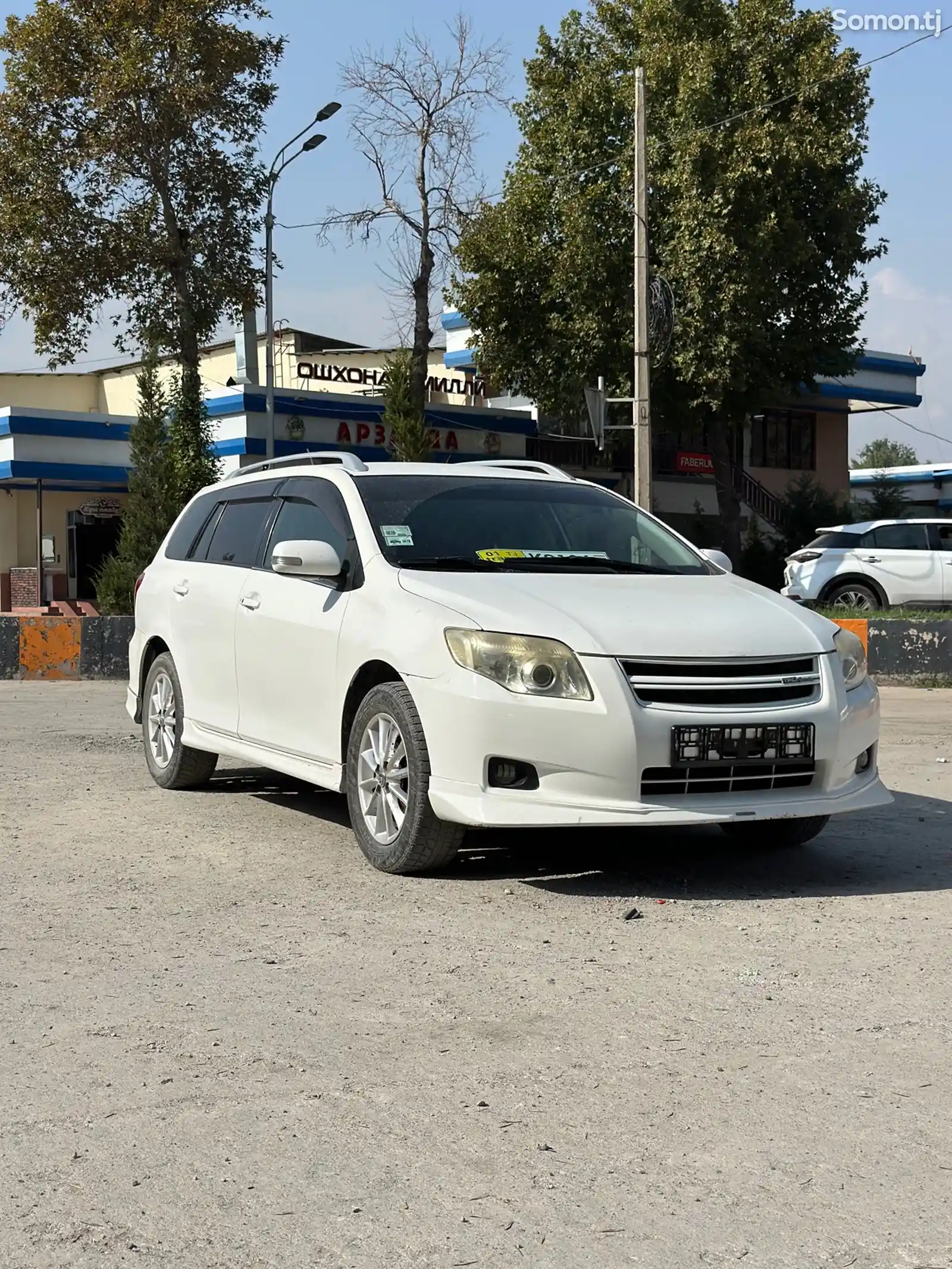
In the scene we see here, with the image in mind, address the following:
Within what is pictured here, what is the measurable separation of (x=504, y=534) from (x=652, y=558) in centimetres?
71

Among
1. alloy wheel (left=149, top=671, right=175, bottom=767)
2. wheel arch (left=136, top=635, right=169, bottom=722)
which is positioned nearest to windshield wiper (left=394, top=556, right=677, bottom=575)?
alloy wheel (left=149, top=671, right=175, bottom=767)

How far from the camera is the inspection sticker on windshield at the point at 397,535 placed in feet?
22.1

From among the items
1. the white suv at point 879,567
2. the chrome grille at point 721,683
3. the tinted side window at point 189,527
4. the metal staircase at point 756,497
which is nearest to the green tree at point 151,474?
the white suv at point 879,567

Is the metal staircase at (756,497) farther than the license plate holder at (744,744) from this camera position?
Yes

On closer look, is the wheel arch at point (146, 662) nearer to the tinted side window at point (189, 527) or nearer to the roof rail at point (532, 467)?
the tinted side window at point (189, 527)

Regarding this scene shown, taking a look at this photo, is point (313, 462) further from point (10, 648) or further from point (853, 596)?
point (853, 596)

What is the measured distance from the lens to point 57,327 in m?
31.7

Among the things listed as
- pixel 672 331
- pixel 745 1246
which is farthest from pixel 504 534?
pixel 672 331

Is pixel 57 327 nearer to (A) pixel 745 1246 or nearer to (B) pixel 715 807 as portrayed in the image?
(B) pixel 715 807

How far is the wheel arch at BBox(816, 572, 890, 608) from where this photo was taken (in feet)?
70.4

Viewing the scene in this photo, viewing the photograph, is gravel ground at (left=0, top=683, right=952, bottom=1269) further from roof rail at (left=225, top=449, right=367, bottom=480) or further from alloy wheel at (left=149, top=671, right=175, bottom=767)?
roof rail at (left=225, top=449, right=367, bottom=480)

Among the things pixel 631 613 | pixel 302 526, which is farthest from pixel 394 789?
pixel 302 526

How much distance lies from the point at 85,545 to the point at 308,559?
32284 mm

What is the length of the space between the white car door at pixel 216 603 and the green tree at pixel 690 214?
2403 centimetres
